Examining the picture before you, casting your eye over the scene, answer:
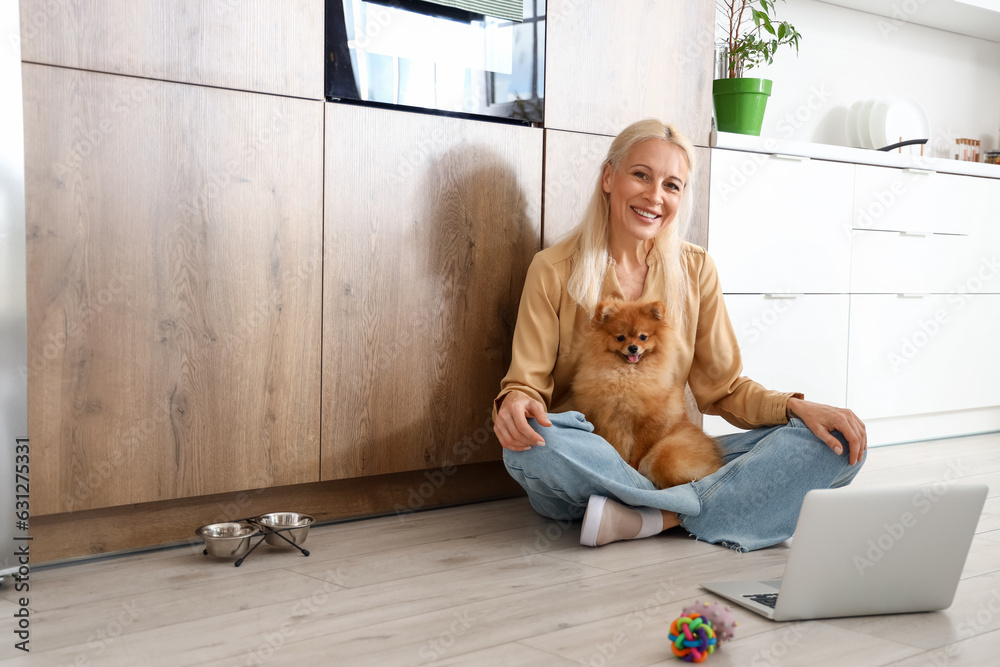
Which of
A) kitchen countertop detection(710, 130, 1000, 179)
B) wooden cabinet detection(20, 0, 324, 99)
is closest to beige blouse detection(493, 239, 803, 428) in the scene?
kitchen countertop detection(710, 130, 1000, 179)

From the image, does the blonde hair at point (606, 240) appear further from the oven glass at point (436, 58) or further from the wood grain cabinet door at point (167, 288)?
the wood grain cabinet door at point (167, 288)

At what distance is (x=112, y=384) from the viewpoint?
1.75m

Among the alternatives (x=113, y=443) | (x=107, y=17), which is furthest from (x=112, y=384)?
(x=107, y=17)

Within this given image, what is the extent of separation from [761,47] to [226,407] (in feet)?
6.98

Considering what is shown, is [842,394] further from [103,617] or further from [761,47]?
[103,617]

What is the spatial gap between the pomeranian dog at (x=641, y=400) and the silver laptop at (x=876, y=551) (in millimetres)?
562

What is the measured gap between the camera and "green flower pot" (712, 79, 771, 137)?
2850 millimetres

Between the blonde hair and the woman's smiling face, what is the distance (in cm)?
2

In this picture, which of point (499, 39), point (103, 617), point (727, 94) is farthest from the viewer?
point (727, 94)

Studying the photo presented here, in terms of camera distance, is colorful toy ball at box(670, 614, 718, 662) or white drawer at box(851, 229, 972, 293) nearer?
colorful toy ball at box(670, 614, 718, 662)

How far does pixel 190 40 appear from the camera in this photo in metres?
1.78

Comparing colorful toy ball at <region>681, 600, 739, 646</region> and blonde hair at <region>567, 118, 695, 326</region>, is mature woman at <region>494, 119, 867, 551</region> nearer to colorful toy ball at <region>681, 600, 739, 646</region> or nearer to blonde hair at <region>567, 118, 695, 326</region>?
blonde hair at <region>567, 118, 695, 326</region>

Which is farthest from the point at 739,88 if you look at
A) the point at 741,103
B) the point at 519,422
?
the point at 519,422

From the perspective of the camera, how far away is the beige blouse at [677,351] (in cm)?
213
